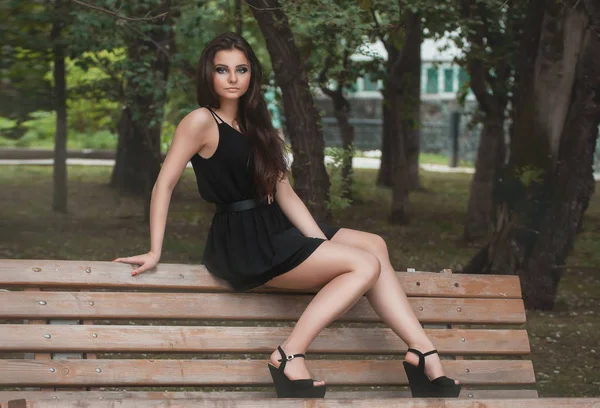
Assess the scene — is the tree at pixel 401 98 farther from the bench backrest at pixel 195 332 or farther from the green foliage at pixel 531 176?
the bench backrest at pixel 195 332

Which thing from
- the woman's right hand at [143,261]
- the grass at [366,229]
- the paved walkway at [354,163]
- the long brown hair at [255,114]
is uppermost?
the long brown hair at [255,114]

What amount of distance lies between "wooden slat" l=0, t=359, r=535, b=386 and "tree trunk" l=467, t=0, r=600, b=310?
191 inches

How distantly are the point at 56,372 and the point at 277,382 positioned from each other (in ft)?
2.90

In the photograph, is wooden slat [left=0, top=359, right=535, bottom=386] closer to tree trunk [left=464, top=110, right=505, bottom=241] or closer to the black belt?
the black belt

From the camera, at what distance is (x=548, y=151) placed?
9391 millimetres

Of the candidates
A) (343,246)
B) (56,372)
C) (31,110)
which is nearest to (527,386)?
(343,246)

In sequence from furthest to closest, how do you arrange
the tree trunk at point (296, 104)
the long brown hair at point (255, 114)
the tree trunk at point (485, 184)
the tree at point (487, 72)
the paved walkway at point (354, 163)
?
the paved walkway at point (354, 163), the tree trunk at point (485, 184), the tree at point (487, 72), the tree trunk at point (296, 104), the long brown hair at point (255, 114)

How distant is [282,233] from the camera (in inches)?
179

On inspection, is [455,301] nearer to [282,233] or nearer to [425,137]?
[282,233]

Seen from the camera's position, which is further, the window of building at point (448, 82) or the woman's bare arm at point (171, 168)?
the window of building at point (448, 82)

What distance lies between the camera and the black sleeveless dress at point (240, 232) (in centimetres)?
439

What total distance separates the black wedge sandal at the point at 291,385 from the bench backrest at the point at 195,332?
0.23m

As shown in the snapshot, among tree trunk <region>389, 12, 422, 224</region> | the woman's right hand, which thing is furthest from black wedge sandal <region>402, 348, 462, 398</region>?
tree trunk <region>389, 12, 422, 224</region>

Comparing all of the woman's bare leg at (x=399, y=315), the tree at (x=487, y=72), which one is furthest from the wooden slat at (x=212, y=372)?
the tree at (x=487, y=72)
